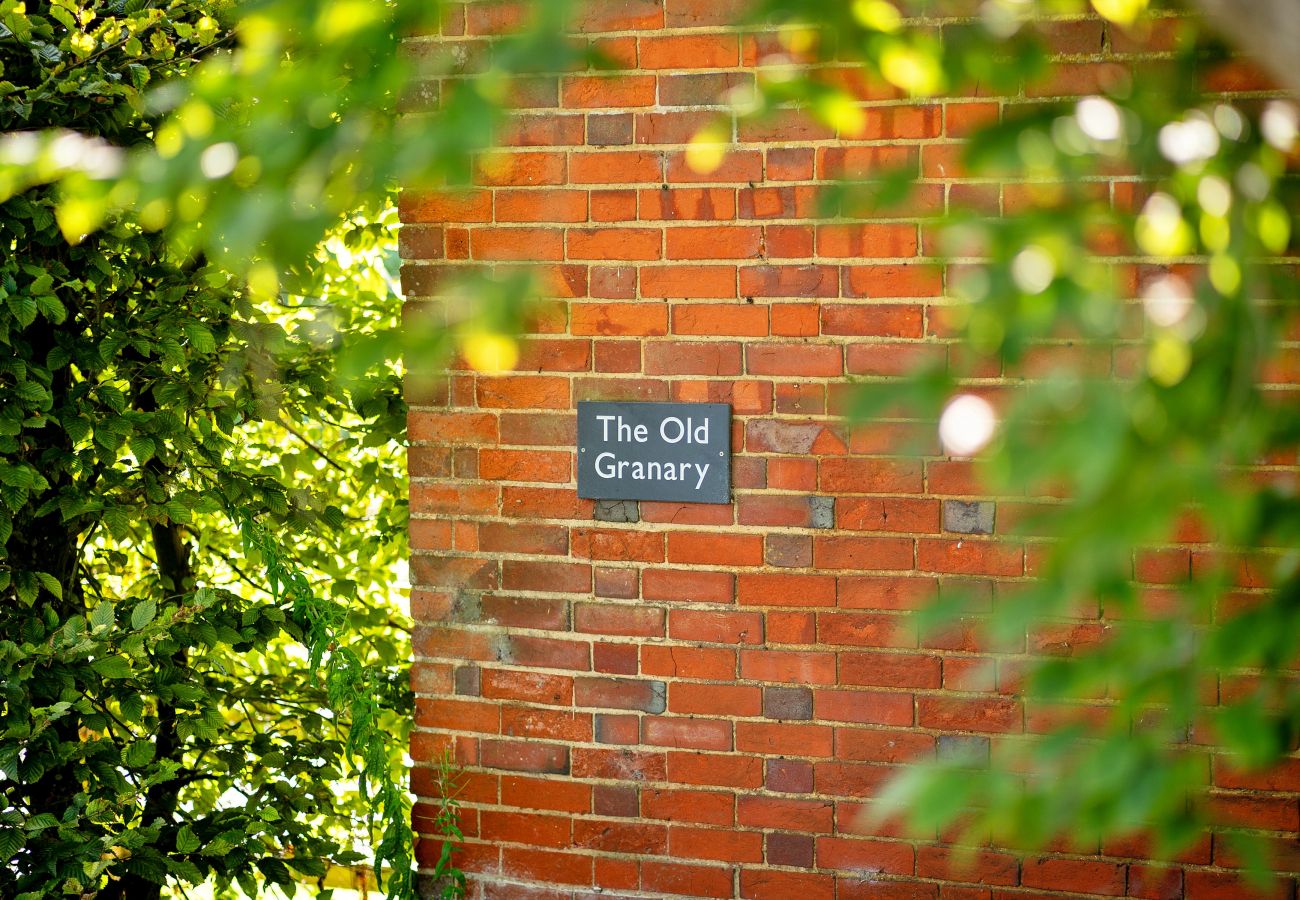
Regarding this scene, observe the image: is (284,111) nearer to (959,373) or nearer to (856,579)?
(959,373)

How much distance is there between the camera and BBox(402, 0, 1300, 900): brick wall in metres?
2.32

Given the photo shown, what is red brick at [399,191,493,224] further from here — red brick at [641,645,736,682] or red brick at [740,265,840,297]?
red brick at [641,645,736,682]

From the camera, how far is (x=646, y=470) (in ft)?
8.08

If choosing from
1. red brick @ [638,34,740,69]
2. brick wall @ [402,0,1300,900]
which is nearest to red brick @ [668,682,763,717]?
brick wall @ [402,0,1300,900]

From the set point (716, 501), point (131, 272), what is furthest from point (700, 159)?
point (131, 272)

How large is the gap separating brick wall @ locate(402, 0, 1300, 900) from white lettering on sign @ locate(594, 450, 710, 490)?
0.21 feet

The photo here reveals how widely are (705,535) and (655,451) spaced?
19cm

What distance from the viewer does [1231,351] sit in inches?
33.4

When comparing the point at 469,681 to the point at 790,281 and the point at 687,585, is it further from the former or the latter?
the point at 790,281

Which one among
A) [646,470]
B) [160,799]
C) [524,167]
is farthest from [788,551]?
[160,799]

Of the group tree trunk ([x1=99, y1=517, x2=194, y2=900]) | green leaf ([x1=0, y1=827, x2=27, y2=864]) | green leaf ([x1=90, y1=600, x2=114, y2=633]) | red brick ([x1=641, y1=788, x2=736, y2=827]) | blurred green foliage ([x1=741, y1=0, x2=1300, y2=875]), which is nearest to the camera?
blurred green foliage ([x1=741, y1=0, x2=1300, y2=875])

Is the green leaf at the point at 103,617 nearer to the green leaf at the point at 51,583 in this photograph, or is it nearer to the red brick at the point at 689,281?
the green leaf at the point at 51,583

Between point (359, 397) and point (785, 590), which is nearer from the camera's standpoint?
point (785, 590)

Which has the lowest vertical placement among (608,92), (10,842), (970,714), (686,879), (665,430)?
(686,879)
